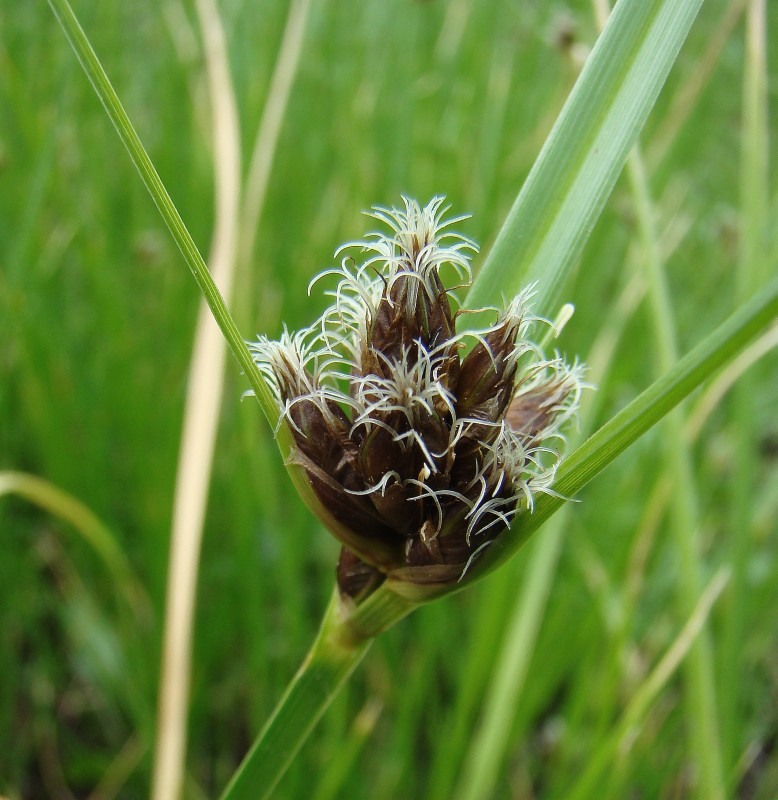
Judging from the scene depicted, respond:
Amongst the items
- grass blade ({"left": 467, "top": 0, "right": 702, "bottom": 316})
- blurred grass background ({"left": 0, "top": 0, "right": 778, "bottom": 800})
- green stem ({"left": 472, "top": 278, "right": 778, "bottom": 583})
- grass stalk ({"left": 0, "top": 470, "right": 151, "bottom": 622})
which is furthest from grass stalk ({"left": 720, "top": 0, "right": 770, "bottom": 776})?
grass stalk ({"left": 0, "top": 470, "right": 151, "bottom": 622})

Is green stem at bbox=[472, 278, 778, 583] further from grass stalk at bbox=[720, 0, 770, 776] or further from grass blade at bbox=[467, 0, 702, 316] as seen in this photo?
grass stalk at bbox=[720, 0, 770, 776]

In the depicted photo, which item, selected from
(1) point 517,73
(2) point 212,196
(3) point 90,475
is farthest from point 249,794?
(1) point 517,73

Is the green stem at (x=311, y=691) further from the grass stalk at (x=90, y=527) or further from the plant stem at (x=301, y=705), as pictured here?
the grass stalk at (x=90, y=527)

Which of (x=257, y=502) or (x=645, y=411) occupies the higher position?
(x=645, y=411)

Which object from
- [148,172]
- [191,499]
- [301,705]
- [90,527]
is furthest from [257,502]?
[148,172]

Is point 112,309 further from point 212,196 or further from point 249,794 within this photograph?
point 249,794

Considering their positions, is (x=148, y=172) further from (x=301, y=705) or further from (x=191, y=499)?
(x=191, y=499)
